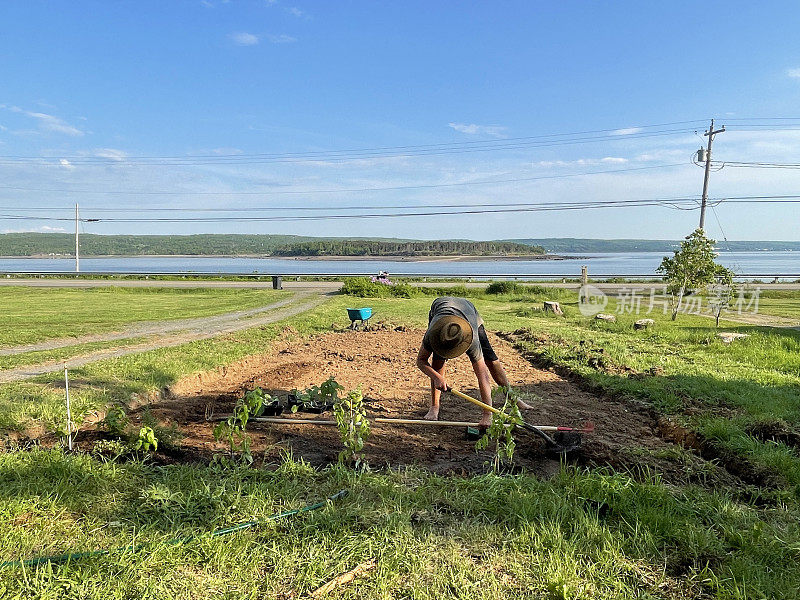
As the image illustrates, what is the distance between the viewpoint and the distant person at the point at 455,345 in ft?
12.8

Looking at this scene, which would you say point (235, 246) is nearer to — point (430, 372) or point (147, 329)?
point (147, 329)

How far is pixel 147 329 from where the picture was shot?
11.0m

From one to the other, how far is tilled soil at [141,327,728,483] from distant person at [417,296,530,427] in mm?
408

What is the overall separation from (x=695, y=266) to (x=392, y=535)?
1461cm

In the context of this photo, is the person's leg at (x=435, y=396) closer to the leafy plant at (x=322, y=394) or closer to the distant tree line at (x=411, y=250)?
the leafy plant at (x=322, y=394)

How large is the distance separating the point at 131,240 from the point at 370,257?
79.6m

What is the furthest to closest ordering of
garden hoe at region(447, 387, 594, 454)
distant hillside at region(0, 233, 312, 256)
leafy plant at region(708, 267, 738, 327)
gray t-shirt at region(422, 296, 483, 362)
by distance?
distant hillside at region(0, 233, 312, 256) → leafy plant at region(708, 267, 738, 327) → gray t-shirt at region(422, 296, 483, 362) → garden hoe at region(447, 387, 594, 454)

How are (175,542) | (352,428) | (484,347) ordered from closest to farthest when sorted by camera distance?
(175,542) → (352,428) → (484,347)

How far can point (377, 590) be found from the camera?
219 centimetres

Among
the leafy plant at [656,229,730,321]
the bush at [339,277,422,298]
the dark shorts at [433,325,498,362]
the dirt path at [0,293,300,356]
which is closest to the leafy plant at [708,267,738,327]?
the leafy plant at [656,229,730,321]

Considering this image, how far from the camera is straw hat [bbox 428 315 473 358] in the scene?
3879 mm

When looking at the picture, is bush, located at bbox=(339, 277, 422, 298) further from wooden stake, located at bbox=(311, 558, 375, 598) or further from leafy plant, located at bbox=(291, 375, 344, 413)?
wooden stake, located at bbox=(311, 558, 375, 598)

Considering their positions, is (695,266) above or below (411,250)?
below

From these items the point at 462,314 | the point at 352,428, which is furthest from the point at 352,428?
the point at 462,314
